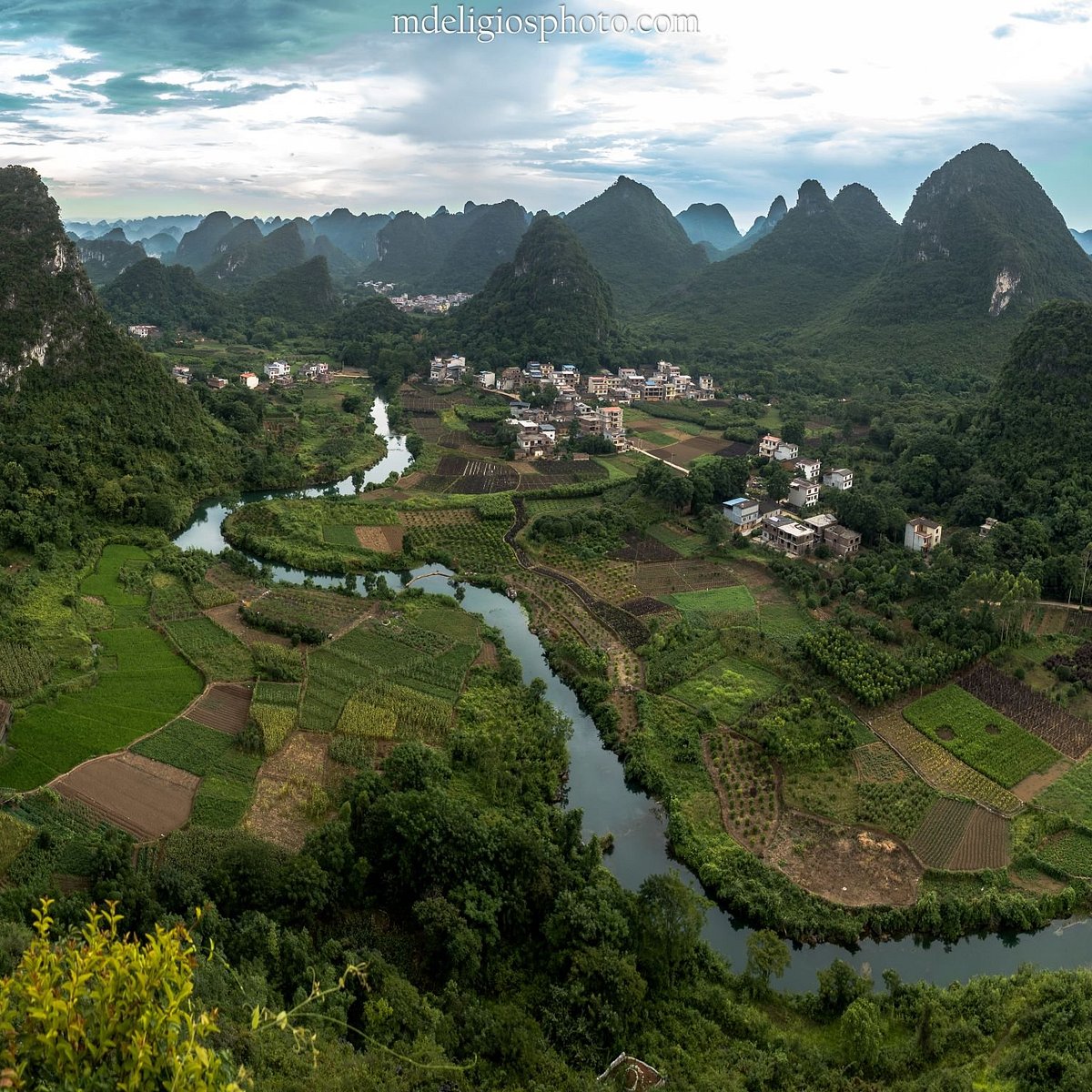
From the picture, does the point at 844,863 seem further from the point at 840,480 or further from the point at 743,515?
the point at 840,480

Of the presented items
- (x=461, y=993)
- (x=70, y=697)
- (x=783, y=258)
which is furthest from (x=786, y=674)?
(x=783, y=258)

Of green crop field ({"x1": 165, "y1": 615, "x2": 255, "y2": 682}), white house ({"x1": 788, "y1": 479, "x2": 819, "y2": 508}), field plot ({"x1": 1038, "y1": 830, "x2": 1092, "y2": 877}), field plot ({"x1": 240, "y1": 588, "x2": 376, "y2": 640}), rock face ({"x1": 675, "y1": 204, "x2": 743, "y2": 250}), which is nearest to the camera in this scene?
field plot ({"x1": 1038, "y1": 830, "x2": 1092, "y2": 877})

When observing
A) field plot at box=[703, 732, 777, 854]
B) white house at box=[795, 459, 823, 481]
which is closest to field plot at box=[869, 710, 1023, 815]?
field plot at box=[703, 732, 777, 854]

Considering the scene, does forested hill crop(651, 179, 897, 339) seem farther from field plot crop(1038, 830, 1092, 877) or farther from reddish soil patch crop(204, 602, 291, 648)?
field plot crop(1038, 830, 1092, 877)

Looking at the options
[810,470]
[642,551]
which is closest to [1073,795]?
[642,551]

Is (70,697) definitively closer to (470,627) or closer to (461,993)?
(470,627)

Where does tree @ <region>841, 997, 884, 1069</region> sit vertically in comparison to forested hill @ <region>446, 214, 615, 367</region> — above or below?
below

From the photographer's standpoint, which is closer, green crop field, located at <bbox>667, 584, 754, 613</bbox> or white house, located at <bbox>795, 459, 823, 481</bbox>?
green crop field, located at <bbox>667, 584, 754, 613</bbox>
